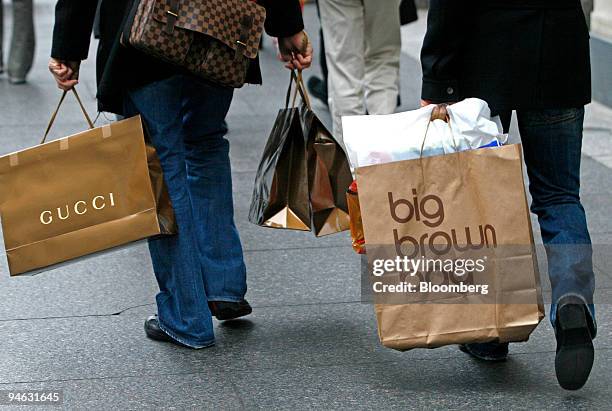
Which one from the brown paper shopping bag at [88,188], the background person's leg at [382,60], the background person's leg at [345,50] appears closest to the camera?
the brown paper shopping bag at [88,188]

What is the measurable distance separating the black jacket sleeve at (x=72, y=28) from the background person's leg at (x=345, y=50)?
308 cm

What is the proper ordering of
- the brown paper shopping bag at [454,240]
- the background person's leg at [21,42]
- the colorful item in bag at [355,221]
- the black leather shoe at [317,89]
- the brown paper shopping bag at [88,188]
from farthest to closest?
the background person's leg at [21,42]
the black leather shoe at [317,89]
the brown paper shopping bag at [88,188]
the colorful item in bag at [355,221]
the brown paper shopping bag at [454,240]

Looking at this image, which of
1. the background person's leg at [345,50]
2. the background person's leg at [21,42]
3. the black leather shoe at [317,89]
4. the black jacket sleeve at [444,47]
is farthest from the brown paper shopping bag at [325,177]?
the background person's leg at [21,42]

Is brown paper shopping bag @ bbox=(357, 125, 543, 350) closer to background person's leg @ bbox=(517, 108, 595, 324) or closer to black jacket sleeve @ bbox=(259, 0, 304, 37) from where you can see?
background person's leg @ bbox=(517, 108, 595, 324)

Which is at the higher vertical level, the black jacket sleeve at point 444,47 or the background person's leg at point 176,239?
the black jacket sleeve at point 444,47

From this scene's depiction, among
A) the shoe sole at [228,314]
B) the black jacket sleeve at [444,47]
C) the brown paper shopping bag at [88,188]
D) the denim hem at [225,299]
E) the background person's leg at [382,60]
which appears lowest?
the background person's leg at [382,60]

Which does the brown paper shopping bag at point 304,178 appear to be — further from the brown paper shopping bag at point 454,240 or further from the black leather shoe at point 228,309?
the brown paper shopping bag at point 454,240

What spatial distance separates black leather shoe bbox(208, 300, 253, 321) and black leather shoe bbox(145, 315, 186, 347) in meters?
0.23

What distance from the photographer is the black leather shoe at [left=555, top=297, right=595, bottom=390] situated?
382cm

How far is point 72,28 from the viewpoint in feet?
14.1

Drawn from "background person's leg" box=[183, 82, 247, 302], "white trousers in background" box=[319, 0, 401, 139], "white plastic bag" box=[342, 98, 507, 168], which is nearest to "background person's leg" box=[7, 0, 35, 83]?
"white trousers in background" box=[319, 0, 401, 139]

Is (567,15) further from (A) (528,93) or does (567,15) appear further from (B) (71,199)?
(B) (71,199)

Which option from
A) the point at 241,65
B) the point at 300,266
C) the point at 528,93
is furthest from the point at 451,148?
the point at 300,266

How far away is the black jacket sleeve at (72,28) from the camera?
14.1 feet
